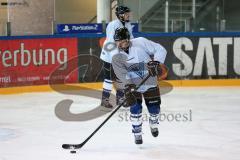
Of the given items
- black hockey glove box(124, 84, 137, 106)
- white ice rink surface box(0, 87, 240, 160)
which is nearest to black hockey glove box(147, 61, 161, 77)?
black hockey glove box(124, 84, 137, 106)

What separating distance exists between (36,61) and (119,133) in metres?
4.84

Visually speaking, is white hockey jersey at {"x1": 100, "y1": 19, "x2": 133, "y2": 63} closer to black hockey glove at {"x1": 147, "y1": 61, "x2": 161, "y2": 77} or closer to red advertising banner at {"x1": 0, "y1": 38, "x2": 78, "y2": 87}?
black hockey glove at {"x1": 147, "y1": 61, "x2": 161, "y2": 77}

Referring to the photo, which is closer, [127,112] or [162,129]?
[162,129]

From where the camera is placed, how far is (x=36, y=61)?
11.5 m

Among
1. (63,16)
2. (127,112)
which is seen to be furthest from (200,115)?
(63,16)

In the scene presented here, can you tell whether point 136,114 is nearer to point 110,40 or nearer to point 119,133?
point 119,133

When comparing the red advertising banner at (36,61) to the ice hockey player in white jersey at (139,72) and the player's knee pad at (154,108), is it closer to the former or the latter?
the ice hockey player in white jersey at (139,72)

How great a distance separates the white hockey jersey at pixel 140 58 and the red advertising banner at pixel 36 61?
556 centimetres

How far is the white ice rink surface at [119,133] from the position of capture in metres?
5.81

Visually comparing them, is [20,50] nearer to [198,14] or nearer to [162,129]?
[198,14]

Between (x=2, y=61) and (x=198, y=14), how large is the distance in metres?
4.42

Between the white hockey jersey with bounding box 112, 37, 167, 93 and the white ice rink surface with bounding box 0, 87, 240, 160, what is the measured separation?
2.22 feet

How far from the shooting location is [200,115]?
8.48 meters

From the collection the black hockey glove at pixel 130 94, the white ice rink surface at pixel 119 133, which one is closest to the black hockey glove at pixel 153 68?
the black hockey glove at pixel 130 94
